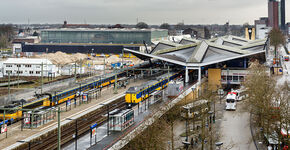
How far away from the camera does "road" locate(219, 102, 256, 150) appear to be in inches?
1277

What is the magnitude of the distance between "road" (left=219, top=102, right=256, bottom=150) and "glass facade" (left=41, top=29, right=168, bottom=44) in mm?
96819

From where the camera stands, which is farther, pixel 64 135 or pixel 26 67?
pixel 26 67

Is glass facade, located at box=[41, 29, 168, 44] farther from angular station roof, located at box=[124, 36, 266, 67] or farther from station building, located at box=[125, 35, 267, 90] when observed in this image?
station building, located at box=[125, 35, 267, 90]

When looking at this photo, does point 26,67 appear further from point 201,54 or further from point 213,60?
point 213,60

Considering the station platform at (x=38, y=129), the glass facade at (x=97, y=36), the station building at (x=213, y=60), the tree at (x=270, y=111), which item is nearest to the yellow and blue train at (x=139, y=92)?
the station platform at (x=38, y=129)

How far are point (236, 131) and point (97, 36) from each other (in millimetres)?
112094

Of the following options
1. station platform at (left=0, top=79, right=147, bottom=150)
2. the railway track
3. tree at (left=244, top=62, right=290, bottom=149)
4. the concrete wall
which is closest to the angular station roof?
the concrete wall

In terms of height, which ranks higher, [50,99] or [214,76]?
[214,76]

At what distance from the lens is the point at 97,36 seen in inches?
5650

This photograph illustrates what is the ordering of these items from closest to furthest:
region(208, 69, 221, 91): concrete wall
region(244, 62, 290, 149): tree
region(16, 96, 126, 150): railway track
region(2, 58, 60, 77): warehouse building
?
region(16, 96, 126, 150): railway track
region(244, 62, 290, 149): tree
region(208, 69, 221, 91): concrete wall
region(2, 58, 60, 77): warehouse building

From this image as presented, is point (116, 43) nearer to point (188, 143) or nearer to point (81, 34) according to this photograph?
point (81, 34)

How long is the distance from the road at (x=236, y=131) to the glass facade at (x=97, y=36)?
96819 mm

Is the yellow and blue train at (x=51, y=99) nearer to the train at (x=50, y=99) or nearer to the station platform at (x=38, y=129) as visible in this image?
the train at (x=50, y=99)

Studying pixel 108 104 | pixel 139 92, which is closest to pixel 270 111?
pixel 139 92
